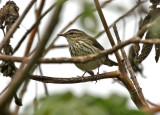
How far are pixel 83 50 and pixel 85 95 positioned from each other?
4723 mm

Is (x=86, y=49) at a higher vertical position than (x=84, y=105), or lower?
higher

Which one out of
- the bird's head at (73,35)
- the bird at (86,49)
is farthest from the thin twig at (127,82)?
the bird's head at (73,35)

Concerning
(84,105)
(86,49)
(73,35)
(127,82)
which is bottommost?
(84,105)

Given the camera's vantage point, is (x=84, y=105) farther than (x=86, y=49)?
No

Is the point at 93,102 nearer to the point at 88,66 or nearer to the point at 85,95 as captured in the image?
the point at 85,95

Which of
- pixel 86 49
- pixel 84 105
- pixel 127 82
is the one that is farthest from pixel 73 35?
pixel 84 105

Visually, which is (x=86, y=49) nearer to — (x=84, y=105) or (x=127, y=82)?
(x=127, y=82)

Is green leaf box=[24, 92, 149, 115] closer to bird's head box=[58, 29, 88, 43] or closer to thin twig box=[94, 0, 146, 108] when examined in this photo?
thin twig box=[94, 0, 146, 108]

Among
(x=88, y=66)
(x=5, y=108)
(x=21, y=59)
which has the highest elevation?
(x=88, y=66)

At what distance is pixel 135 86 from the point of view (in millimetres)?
3869

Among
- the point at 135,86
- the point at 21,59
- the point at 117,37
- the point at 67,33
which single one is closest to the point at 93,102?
the point at 21,59

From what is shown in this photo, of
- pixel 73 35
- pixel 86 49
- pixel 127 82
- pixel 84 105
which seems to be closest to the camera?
pixel 84 105

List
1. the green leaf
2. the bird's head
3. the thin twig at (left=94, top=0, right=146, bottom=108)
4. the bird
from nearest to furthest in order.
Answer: the green leaf, the thin twig at (left=94, top=0, right=146, bottom=108), the bird, the bird's head

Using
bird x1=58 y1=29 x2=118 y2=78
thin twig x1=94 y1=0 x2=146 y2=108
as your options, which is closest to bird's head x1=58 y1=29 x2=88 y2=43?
bird x1=58 y1=29 x2=118 y2=78
